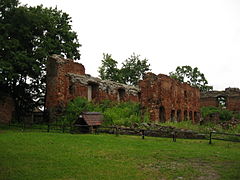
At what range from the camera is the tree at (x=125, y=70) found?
148 feet

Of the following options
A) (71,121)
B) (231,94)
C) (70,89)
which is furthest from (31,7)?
(231,94)

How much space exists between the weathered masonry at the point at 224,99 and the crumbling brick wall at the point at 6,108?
28.5 metres

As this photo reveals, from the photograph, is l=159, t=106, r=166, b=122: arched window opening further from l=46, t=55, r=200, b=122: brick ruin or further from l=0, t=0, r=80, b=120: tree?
l=0, t=0, r=80, b=120: tree

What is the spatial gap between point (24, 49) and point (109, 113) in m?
9.57

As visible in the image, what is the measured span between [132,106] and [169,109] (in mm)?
3295

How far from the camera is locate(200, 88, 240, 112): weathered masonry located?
36428mm

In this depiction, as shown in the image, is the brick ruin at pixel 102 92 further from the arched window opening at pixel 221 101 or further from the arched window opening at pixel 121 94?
the arched window opening at pixel 221 101

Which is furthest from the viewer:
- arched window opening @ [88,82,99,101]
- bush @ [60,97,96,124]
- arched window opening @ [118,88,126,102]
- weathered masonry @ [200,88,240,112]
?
weathered masonry @ [200,88,240,112]

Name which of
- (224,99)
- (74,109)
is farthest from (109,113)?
(224,99)

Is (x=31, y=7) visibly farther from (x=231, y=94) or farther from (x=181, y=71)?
(x=181, y=71)

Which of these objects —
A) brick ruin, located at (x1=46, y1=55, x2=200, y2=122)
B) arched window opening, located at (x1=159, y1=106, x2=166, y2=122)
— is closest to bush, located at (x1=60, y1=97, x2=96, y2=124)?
brick ruin, located at (x1=46, y1=55, x2=200, y2=122)

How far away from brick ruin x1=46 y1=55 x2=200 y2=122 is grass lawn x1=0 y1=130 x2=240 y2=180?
392 inches

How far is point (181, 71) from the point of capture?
171 feet

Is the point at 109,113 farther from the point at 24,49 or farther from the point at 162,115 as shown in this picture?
the point at 24,49
